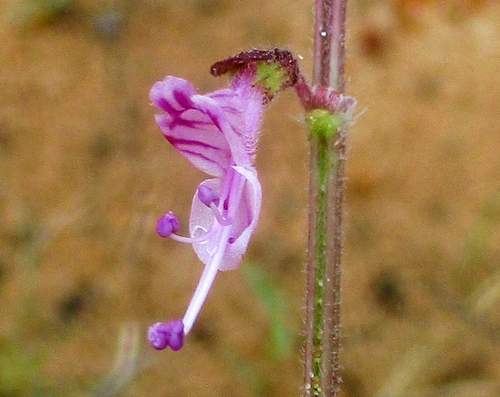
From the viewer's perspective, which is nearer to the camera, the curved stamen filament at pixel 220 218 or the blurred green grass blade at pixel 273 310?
the curved stamen filament at pixel 220 218

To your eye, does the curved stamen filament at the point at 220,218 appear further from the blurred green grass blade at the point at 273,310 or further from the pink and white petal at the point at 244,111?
the blurred green grass blade at the point at 273,310

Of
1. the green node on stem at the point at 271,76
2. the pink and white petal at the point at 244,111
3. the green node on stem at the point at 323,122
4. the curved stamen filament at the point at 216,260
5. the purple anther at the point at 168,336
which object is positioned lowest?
the purple anther at the point at 168,336

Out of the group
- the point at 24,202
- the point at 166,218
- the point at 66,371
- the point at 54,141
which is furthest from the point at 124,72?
the point at 166,218

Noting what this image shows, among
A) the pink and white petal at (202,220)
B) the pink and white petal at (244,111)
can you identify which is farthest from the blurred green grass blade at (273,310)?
the pink and white petal at (244,111)

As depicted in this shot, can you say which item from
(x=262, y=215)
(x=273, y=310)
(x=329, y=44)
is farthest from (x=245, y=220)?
(x=262, y=215)

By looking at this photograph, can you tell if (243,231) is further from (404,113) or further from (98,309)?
(404,113)

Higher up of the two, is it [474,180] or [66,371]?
[474,180]

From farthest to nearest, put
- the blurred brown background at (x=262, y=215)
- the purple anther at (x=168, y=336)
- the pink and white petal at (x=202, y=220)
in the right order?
the blurred brown background at (x=262, y=215)
the pink and white petal at (x=202, y=220)
the purple anther at (x=168, y=336)

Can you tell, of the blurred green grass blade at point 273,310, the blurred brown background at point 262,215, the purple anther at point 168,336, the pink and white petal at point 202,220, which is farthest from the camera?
the blurred brown background at point 262,215
